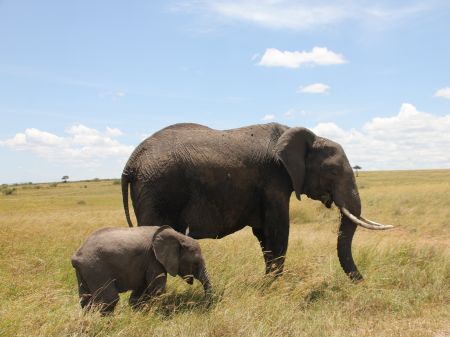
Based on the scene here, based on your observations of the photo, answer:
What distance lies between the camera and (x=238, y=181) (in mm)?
7410

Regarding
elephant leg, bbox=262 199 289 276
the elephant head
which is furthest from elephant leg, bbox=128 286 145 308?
the elephant head

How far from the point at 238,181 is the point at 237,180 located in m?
0.02

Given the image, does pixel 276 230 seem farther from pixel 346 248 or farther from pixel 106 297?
pixel 106 297

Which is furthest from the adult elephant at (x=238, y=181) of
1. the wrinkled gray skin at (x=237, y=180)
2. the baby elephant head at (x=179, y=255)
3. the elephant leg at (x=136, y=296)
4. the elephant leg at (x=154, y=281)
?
the elephant leg at (x=136, y=296)

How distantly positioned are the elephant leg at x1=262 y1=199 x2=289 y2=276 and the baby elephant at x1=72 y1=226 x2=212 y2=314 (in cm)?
169

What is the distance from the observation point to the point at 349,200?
8.08m

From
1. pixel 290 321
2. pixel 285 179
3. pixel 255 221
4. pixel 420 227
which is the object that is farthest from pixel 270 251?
pixel 420 227

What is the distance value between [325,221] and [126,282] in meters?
15.5

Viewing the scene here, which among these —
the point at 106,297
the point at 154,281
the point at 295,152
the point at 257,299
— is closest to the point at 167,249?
the point at 154,281

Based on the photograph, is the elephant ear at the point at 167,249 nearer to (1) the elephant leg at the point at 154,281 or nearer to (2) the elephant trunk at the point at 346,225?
(1) the elephant leg at the point at 154,281

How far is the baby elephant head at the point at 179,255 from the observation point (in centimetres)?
603

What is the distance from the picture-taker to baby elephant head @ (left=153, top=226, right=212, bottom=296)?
237 inches

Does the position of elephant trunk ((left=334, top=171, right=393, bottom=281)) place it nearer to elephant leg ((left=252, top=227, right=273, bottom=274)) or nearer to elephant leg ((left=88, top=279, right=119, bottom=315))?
elephant leg ((left=252, top=227, right=273, bottom=274))

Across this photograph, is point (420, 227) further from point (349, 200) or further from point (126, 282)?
point (126, 282)
